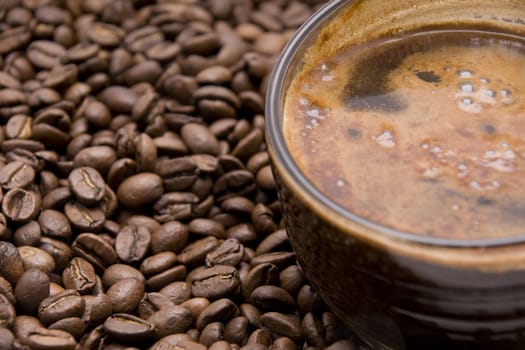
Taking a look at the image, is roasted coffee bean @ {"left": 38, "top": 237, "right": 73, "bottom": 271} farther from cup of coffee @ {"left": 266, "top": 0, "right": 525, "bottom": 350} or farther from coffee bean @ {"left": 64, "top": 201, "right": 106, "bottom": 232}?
cup of coffee @ {"left": 266, "top": 0, "right": 525, "bottom": 350}

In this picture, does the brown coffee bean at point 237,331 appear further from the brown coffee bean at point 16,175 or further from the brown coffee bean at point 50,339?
the brown coffee bean at point 16,175

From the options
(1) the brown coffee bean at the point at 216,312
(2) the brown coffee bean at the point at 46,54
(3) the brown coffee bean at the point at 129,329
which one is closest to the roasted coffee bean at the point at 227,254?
(1) the brown coffee bean at the point at 216,312

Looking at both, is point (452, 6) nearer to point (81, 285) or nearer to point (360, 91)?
point (360, 91)

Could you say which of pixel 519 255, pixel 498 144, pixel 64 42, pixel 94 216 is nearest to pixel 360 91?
pixel 498 144

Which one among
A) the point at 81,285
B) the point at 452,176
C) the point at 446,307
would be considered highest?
the point at 452,176

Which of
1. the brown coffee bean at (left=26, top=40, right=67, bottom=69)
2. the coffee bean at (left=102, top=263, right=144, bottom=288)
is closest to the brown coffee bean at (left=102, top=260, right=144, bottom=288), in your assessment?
the coffee bean at (left=102, top=263, right=144, bottom=288)
